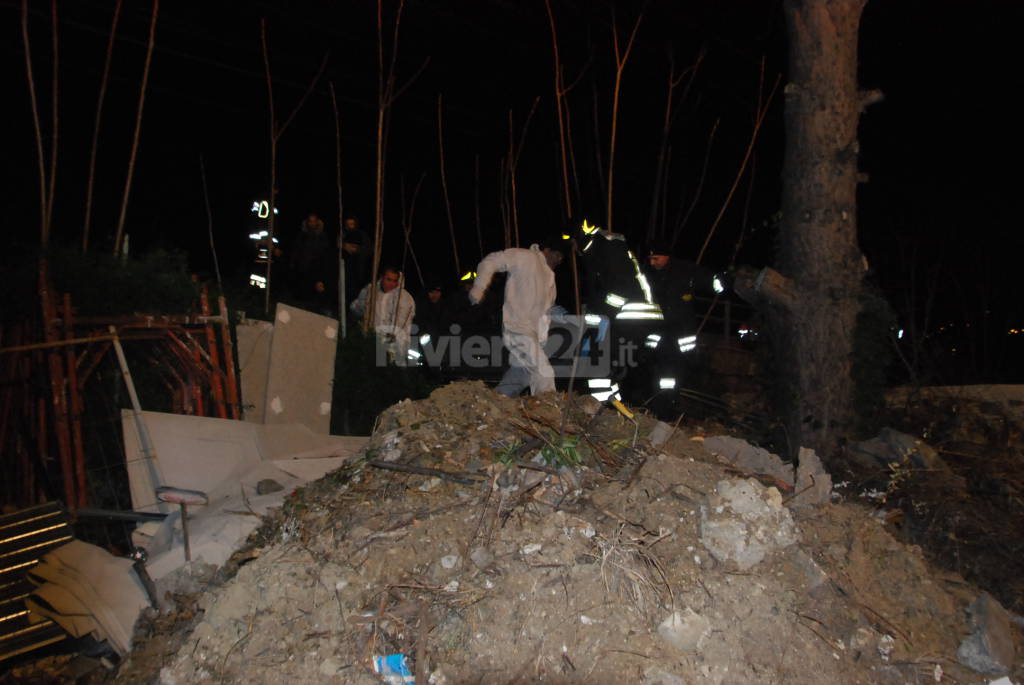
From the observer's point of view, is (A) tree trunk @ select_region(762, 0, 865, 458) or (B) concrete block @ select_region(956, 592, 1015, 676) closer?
(B) concrete block @ select_region(956, 592, 1015, 676)

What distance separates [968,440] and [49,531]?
21.8 ft

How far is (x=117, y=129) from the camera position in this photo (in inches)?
520

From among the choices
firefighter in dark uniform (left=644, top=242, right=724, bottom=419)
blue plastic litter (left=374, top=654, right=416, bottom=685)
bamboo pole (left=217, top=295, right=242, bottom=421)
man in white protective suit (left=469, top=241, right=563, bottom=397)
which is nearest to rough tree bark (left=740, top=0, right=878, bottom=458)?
firefighter in dark uniform (left=644, top=242, right=724, bottom=419)

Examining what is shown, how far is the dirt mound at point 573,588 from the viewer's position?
2688 millimetres

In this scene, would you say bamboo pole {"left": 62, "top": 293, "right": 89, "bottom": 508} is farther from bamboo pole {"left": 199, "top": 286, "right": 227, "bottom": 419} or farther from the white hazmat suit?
the white hazmat suit

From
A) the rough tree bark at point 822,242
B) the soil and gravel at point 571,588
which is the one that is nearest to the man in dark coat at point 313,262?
the rough tree bark at point 822,242

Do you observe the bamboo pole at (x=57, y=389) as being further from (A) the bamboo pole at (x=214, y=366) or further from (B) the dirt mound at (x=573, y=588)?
(B) the dirt mound at (x=573, y=588)

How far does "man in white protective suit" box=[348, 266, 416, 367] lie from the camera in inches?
295

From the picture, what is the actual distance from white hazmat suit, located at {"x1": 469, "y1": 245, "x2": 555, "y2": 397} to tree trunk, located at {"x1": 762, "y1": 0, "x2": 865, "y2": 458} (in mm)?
1942

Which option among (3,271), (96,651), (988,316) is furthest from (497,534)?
(988,316)

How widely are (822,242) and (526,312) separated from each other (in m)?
2.47

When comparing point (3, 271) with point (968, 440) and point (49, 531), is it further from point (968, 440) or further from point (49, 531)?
point (968, 440)

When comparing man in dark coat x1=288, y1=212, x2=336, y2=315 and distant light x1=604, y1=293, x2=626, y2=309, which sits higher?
man in dark coat x1=288, y1=212, x2=336, y2=315

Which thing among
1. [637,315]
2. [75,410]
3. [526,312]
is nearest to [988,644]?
[637,315]
